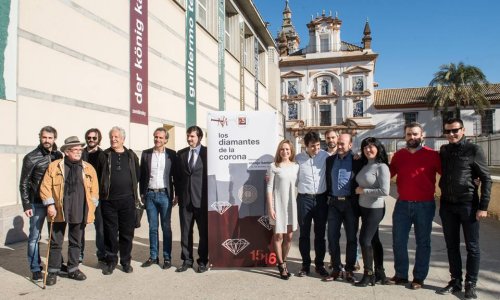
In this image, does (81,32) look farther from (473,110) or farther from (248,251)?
(473,110)

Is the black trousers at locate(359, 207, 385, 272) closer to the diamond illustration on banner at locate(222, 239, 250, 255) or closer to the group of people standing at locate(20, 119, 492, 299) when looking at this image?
the group of people standing at locate(20, 119, 492, 299)

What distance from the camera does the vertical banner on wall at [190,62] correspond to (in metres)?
13.5

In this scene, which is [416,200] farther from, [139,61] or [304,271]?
[139,61]

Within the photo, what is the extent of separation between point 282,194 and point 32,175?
2922 mm

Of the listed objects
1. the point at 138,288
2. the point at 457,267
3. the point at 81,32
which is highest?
the point at 81,32

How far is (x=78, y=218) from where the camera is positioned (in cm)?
454

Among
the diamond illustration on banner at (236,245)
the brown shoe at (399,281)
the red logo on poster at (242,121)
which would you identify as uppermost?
the red logo on poster at (242,121)

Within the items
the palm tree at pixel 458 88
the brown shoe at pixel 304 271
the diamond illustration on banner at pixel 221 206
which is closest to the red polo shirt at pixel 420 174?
the brown shoe at pixel 304 271

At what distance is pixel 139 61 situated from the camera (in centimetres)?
1038

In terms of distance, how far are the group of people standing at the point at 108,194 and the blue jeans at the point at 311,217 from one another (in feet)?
4.31

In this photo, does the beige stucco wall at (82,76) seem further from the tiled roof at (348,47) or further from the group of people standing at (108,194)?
the tiled roof at (348,47)

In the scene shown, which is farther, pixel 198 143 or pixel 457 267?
pixel 198 143

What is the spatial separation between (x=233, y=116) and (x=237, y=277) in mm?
2031

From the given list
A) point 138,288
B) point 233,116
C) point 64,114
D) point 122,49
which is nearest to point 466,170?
point 233,116
